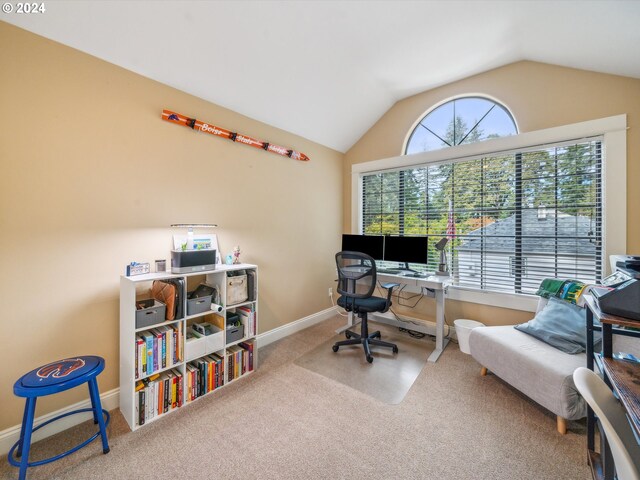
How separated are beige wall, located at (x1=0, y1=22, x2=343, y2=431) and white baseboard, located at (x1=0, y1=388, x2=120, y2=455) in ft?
0.13

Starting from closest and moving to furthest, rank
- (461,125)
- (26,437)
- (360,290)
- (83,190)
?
(26,437) → (83,190) → (360,290) → (461,125)

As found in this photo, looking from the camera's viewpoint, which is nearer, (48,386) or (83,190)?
(48,386)

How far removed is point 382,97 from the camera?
337 centimetres

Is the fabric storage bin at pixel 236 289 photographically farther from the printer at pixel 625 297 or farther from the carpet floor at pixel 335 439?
the printer at pixel 625 297

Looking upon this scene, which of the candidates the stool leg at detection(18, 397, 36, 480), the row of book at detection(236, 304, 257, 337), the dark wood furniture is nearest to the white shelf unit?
the row of book at detection(236, 304, 257, 337)

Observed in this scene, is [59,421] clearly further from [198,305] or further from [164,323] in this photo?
[198,305]

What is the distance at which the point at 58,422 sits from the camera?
1.74 metres

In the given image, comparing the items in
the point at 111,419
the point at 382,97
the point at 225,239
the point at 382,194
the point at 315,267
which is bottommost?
the point at 111,419

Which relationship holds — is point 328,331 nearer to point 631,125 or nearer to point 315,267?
point 315,267

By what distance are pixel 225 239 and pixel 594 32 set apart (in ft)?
11.2

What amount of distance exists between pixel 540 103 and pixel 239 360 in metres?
3.84

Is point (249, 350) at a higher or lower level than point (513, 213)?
lower

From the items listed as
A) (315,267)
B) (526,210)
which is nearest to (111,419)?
(315,267)

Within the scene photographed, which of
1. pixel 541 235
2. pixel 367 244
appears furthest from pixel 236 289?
Result: pixel 541 235
